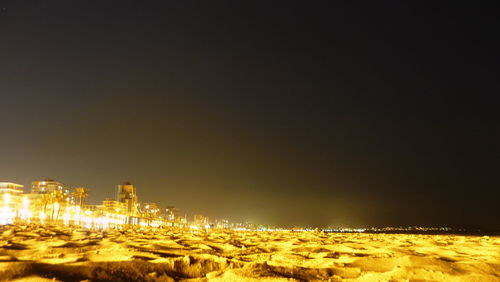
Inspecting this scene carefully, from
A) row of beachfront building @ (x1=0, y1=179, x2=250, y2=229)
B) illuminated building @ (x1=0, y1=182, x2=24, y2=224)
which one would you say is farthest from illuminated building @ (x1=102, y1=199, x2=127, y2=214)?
illuminated building @ (x1=0, y1=182, x2=24, y2=224)

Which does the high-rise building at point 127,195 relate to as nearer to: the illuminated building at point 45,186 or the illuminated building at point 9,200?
the illuminated building at point 45,186

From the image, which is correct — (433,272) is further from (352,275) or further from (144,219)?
(144,219)

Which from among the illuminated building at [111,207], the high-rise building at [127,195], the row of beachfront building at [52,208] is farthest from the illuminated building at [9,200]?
the high-rise building at [127,195]

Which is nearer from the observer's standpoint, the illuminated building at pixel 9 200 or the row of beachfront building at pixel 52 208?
the row of beachfront building at pixel 52 208

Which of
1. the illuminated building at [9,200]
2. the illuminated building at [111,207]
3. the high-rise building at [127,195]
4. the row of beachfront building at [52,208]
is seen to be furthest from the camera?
the high-rise building at [127,195]

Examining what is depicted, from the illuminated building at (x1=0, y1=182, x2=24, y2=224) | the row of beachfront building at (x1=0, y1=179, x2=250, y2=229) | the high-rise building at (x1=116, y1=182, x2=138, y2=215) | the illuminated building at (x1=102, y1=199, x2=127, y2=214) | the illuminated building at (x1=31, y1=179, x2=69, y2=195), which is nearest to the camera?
the row of beachfront building at (x1=0, y1=179, x2=250, y2=229)

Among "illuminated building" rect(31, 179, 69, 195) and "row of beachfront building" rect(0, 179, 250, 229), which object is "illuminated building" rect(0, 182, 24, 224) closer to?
"row of beachfront building" rect(0, 179, 250, 229)

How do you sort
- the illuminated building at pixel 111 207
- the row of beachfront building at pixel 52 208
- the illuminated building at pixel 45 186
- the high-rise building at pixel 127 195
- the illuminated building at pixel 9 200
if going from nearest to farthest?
the row of beachfront building at pixel 52 208
the illuminated building at pixel 9 200
the illuminated building at pixel 45 186
the illuminated building at pixel 111 207
the high-rise building at pixel 127 195

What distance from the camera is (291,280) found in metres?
4.33

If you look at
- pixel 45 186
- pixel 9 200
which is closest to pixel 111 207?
pixel 45 186

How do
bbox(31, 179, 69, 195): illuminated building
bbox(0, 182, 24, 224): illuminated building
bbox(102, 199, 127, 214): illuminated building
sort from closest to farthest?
bbox(0, 182, 24, 224): illuminated building < bbox(31, 179, 69, 195): illuminated building < bbox(102, 199, 127, 214): illuminated building

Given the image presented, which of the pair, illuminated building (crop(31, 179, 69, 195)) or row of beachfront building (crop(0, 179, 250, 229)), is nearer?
row of beachfront building (crop(0, 179, 250, 229))

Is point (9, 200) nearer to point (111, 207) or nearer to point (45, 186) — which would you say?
point (45, 186)

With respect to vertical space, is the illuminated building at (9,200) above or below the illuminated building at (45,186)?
below
